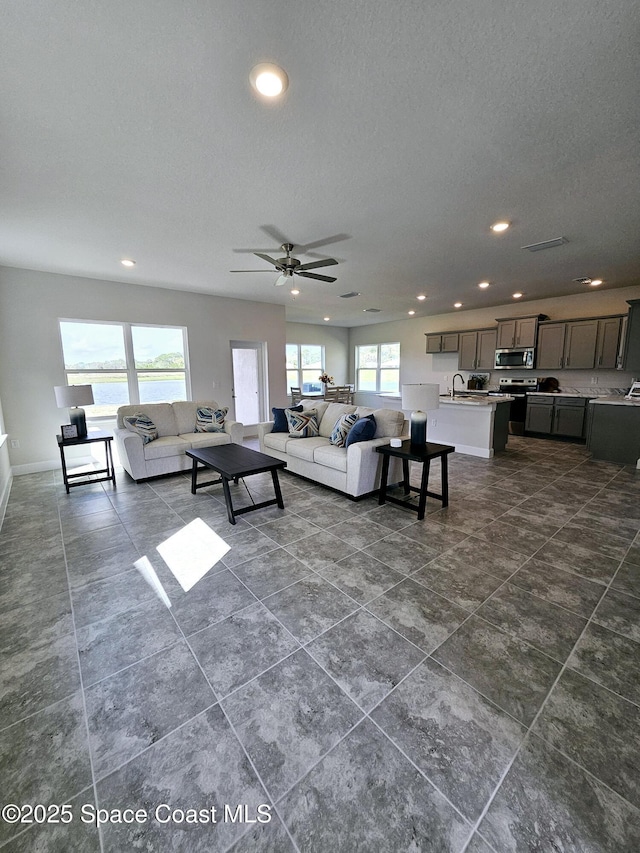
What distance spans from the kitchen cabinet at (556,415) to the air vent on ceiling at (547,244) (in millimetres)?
3534

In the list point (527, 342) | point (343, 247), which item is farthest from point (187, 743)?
point (527, 342)

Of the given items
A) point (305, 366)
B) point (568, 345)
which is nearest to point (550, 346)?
point (568, 345)

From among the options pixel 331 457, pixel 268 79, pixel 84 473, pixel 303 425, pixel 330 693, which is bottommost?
pixel 330 693

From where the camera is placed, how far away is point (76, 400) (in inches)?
165

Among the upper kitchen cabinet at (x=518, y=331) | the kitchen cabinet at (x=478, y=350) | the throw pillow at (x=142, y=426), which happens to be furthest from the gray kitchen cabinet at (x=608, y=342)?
the throw pillow at (x=142, y=426)

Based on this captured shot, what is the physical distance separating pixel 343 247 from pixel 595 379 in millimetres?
5770

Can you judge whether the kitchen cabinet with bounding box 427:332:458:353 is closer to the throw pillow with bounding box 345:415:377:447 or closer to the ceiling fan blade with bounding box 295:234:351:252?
the ceiling fan blade with bounding box 295:234:351:252

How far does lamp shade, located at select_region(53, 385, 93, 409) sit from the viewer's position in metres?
4.12

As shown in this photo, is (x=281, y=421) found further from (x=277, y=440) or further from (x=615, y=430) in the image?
(x=615, y=430)

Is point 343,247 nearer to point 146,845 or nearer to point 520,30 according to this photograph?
point 520,30

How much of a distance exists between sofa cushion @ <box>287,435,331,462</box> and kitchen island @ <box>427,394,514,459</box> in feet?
8.29

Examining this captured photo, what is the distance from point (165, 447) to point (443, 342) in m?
6.75

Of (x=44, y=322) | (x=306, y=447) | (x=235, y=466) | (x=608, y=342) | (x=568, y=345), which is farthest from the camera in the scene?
(x=568, y=345)

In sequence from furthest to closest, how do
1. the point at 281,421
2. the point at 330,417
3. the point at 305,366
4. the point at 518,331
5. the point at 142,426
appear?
the point at 305,366
the point at 518,331
the point at 281,421
the point at 330,417
the point at 142,426
